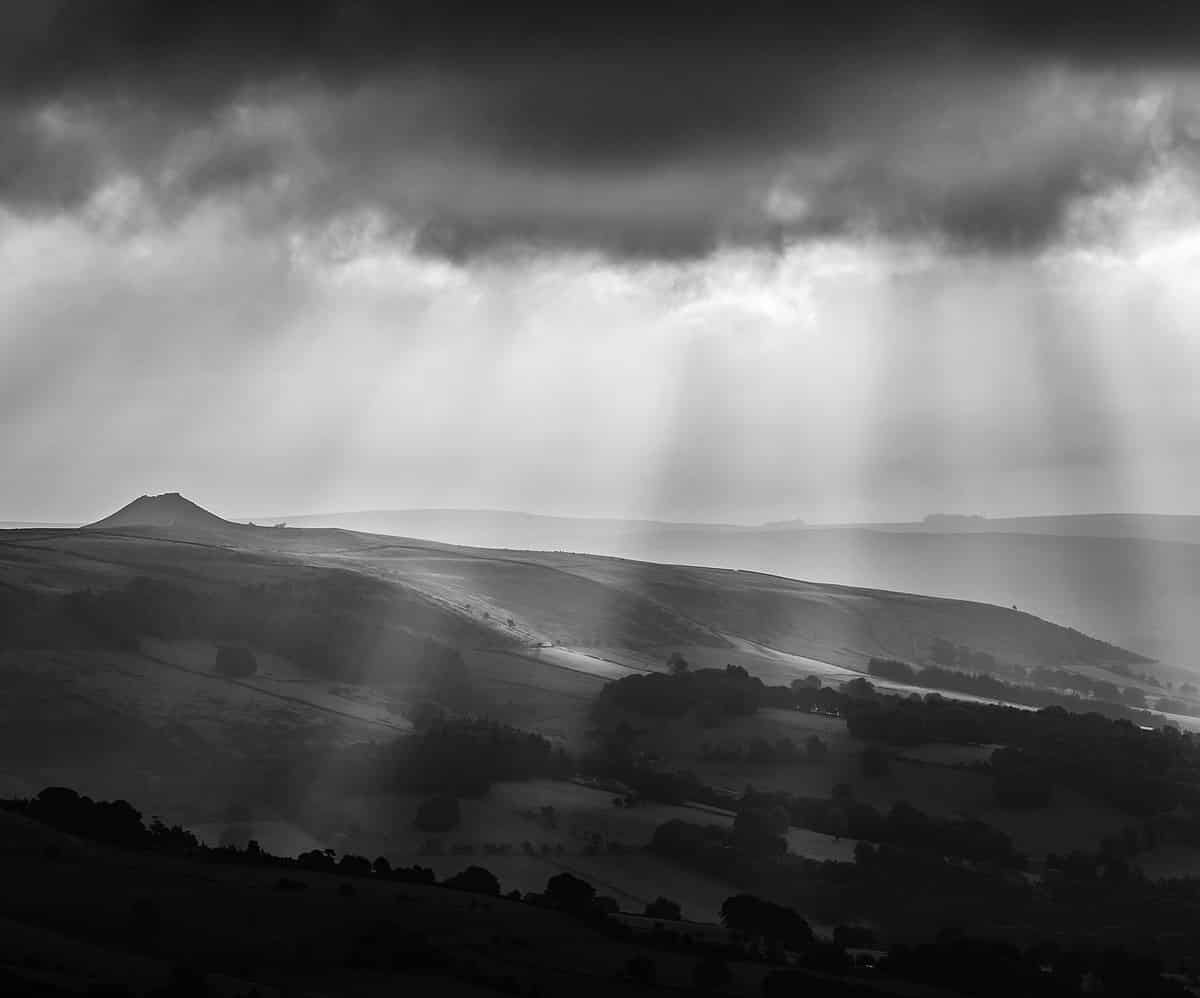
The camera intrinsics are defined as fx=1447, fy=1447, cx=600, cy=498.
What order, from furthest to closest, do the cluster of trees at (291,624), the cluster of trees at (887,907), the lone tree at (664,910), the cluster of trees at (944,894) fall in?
the cluster of trees at (291,624), the cluster of trees at (944,894), the lone tree at (664,910), the cluster of trees at (887,907)

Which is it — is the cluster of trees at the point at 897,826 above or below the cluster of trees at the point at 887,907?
above

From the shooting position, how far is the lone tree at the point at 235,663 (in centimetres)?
11431

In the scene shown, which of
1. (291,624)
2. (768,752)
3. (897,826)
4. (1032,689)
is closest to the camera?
(897,826)

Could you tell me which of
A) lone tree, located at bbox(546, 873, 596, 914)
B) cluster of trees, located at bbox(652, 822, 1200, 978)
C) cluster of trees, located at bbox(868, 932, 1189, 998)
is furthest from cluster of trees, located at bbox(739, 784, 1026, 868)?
cluster of trees, located at bbox(868, 932, 1189, 998)

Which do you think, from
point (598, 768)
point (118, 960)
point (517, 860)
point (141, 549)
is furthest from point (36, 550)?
point (118, 960)

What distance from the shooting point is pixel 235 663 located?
11538 cm

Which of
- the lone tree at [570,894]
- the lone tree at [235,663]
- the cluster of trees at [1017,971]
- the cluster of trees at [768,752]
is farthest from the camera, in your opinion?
the lone tree at [235,663]

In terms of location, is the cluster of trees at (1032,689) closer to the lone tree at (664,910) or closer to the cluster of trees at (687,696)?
the cluster of trees at (687,696)

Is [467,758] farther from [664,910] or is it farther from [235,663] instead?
[664,910]

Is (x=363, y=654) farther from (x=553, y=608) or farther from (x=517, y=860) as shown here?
(x=517, y=860)

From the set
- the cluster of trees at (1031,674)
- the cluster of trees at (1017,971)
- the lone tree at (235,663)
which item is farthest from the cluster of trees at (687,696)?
the cluster of trees at (1017,971)

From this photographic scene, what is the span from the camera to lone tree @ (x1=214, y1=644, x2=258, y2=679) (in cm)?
11431

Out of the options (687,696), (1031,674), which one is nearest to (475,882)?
(687,696)

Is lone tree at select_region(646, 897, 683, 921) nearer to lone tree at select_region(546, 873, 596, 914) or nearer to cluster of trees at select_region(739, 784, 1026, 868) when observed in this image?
lone tree at select_region(546, 873, 596, 914)
